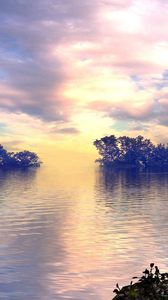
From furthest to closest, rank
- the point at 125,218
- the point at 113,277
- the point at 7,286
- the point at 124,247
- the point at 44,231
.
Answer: the point at 125,218 → the point at 44,231 → the point at 124,247 → the point at 113,277 → the point at 7,286

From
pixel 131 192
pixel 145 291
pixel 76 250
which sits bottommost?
pixel 76 250

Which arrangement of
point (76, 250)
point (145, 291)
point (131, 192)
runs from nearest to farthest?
point (145, 291) < point (76, 250) < point (131, 192)

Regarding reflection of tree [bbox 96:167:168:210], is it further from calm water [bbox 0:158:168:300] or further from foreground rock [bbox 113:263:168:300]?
foreground rock [bbox 113:263:168:300]

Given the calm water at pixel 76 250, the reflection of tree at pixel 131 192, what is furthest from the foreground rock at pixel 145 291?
the reflection of tree at pixel 131 192

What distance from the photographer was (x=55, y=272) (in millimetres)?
28188

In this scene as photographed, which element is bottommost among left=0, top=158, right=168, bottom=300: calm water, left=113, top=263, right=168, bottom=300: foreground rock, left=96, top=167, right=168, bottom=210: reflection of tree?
left=0, top=158, right=168, bottom=300: calm water

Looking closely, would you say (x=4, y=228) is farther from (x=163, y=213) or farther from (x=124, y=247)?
(x=163, y=213)

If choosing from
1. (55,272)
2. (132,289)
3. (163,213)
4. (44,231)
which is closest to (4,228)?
(44,231)

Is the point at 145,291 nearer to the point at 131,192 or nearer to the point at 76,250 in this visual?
the point at 76,250

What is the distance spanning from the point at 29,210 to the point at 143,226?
2186 cm

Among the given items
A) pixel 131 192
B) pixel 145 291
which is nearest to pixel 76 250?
pixel 145 291

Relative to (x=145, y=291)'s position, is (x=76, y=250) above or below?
below

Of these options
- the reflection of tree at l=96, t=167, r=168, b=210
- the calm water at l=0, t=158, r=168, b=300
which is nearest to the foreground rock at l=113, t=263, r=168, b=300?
the calm water at l=0, t=158, r=168, b=300

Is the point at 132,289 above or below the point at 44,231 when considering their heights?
above
